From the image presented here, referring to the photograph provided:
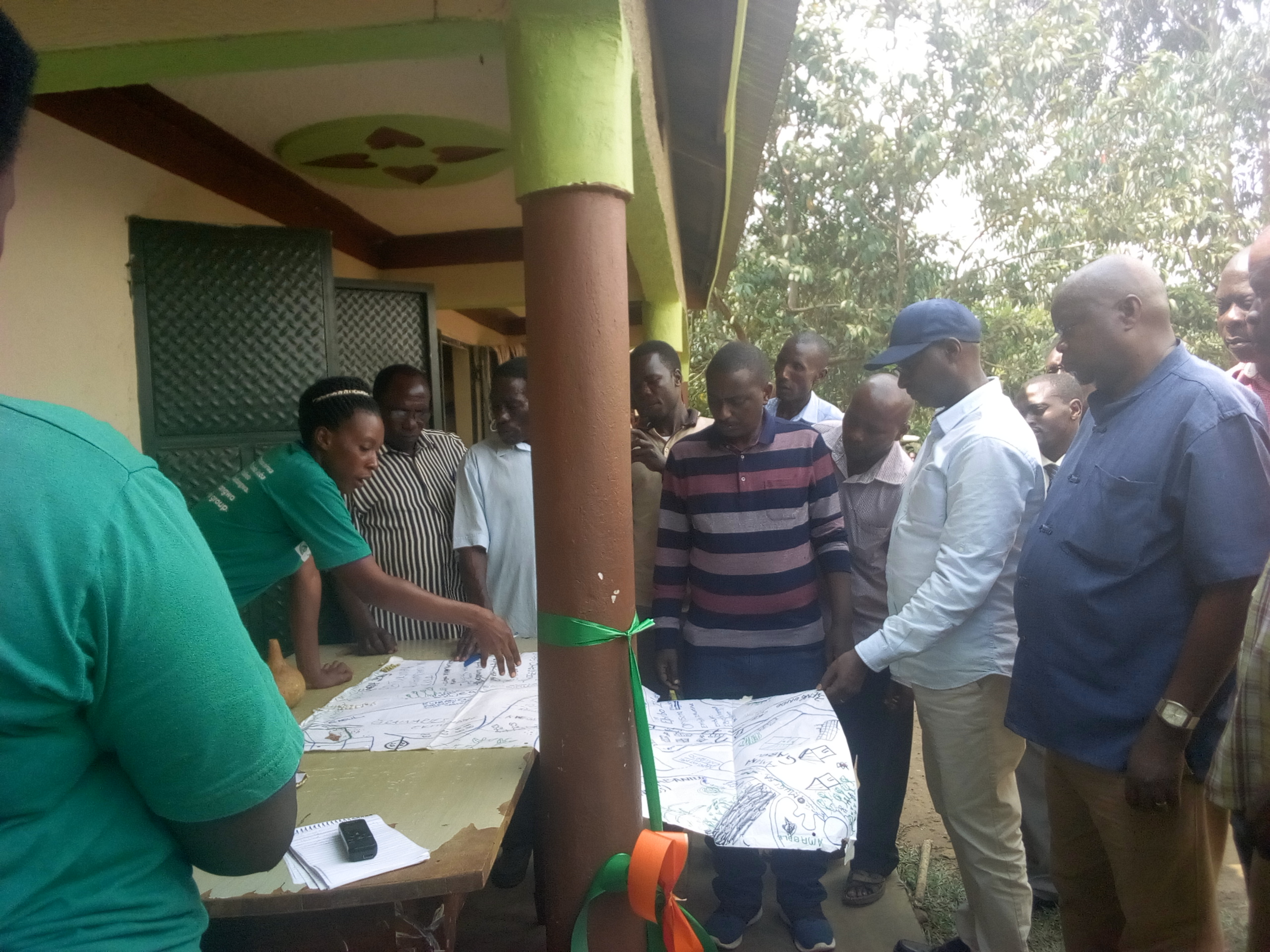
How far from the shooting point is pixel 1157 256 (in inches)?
504

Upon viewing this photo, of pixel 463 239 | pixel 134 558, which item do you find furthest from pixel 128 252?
pixel 134 558

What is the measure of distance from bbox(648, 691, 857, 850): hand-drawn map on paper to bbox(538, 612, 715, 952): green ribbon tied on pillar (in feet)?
0.39

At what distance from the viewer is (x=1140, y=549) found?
181cm

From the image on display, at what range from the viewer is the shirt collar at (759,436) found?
8.95ft

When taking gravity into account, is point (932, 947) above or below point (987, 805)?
below

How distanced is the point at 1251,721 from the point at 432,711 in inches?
68.1

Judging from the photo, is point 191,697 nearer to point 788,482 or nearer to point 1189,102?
point 788,482

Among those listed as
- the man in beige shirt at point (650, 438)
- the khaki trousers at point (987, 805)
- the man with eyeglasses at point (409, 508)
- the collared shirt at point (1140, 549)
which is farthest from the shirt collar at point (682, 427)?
the collared shirt at point (1140, 549)

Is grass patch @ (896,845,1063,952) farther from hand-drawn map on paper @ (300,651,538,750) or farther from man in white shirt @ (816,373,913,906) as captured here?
hand-drawn map on paper @ (300,651,538,750)

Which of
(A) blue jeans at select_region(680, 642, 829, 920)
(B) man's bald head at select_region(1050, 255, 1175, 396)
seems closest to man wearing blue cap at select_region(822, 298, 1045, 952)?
(A) blue jeans at select_region(680, 642, 829, 920)

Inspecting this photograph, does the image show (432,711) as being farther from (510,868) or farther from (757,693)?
(510,868)

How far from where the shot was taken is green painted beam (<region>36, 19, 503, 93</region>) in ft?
6.23

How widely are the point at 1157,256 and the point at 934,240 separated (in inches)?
161

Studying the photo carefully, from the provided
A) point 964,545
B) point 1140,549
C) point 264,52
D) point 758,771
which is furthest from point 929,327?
point 264,52
